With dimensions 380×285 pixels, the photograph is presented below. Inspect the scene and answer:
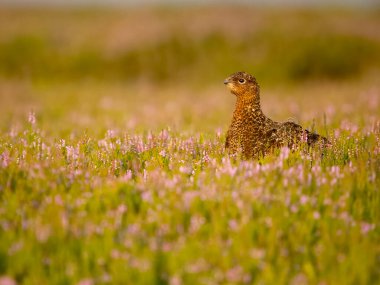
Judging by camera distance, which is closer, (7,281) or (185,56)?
(7,281)

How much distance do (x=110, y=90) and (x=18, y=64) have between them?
33.2 ft

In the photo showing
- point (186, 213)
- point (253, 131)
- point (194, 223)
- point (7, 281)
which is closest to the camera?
point (7, 281)

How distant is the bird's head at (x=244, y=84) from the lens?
5828mm

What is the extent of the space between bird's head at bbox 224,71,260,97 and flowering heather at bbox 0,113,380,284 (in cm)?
113

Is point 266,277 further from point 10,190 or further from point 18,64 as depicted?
point 18,64

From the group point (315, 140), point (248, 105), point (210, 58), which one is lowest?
point (315, 140)

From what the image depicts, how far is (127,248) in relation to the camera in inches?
141

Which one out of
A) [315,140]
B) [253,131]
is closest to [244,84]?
[253,131]

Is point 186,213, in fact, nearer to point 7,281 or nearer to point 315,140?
point 7,281

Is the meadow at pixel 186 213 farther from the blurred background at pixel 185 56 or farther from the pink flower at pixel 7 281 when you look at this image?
the blurred background at pixel 185 56

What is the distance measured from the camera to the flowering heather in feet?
11.1

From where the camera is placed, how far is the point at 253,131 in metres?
5.73

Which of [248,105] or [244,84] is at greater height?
[244,84]

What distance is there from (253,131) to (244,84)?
0.65 metres
